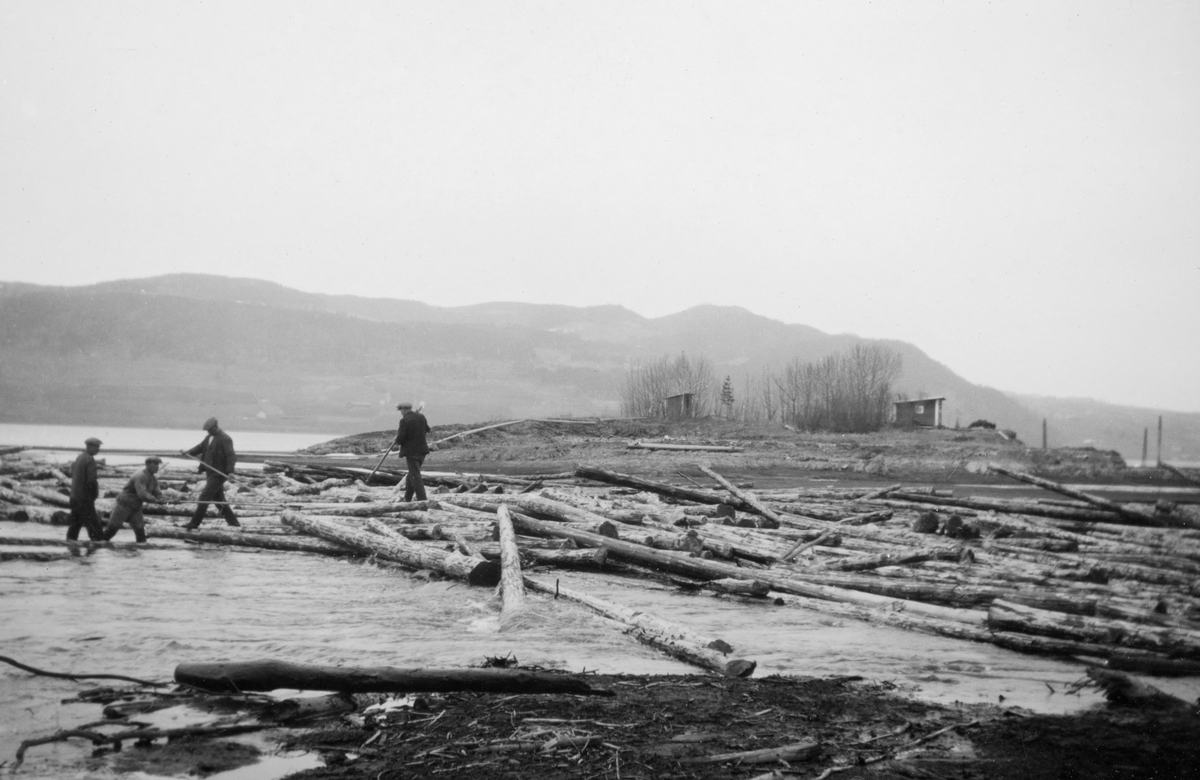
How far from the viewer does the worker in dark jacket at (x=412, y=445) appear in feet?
52.8

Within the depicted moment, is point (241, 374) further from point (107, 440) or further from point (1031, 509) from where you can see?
point (1031, 509)

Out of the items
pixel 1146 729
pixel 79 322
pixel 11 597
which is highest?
pixel 79 322

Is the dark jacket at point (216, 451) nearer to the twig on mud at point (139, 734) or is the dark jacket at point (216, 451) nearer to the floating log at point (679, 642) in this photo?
the floating log at point (679, 642)

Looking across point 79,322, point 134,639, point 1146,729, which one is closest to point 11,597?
point 134,639

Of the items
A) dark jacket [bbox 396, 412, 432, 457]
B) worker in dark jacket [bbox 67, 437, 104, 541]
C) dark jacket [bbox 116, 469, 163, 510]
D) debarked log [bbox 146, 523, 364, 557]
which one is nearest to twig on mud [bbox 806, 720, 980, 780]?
debarked log [bbox 146, 523, 364, 557]

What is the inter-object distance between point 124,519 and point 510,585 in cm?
733

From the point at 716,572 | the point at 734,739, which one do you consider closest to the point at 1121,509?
the point at 716,572

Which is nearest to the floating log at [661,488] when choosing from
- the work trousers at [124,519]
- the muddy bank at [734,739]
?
the work trousers at [124,519]

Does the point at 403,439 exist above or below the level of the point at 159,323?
below

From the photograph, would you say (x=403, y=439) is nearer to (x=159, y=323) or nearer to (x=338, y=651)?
(x=338, y=651)

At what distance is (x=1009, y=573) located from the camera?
10031 mm

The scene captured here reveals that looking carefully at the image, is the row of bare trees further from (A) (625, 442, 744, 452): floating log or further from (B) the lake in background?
(B) the lake in background

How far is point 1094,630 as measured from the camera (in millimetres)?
7199

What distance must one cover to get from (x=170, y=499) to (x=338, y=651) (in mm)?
11916
